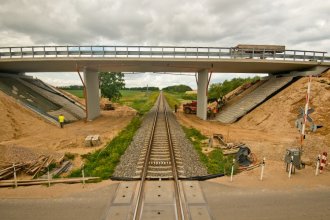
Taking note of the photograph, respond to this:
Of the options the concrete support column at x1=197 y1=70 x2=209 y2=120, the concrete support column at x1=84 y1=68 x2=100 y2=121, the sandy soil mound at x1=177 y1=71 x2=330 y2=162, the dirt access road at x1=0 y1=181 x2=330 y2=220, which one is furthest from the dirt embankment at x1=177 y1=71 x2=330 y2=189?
the concrete support column at x1=84 y1=68 x2=100 y2=121

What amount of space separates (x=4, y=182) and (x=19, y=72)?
29167 millimetres

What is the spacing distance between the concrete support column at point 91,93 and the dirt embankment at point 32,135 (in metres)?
4.16

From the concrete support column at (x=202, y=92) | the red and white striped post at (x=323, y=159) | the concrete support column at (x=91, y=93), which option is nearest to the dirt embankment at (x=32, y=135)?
the concrete support column at (x=91, y=93)

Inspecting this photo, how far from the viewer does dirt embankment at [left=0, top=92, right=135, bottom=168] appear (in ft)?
37.3

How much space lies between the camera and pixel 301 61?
2314 centimetres

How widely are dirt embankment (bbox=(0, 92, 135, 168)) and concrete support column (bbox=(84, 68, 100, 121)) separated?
13.6 ft

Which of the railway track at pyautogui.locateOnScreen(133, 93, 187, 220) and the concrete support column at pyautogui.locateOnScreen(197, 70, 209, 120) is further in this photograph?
the concrete support column at pyautogui.locateOnScreen(197, 70, 209, 120)

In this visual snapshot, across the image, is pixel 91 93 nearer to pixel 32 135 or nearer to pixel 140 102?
pixel 32 135

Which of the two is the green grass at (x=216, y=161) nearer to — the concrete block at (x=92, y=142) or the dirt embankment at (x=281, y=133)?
the dirt embankment at (x=281, y=133)

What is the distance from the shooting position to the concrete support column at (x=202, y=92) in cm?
2545

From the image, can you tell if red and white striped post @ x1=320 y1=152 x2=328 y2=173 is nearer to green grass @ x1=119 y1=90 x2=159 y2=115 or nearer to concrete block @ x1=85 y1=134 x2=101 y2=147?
concrete block @ x1=85 y1=134 x2=101 y2=147

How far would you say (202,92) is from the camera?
26.3 metres

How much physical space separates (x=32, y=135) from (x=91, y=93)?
985 cm

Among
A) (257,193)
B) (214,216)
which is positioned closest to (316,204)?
(257,193)
